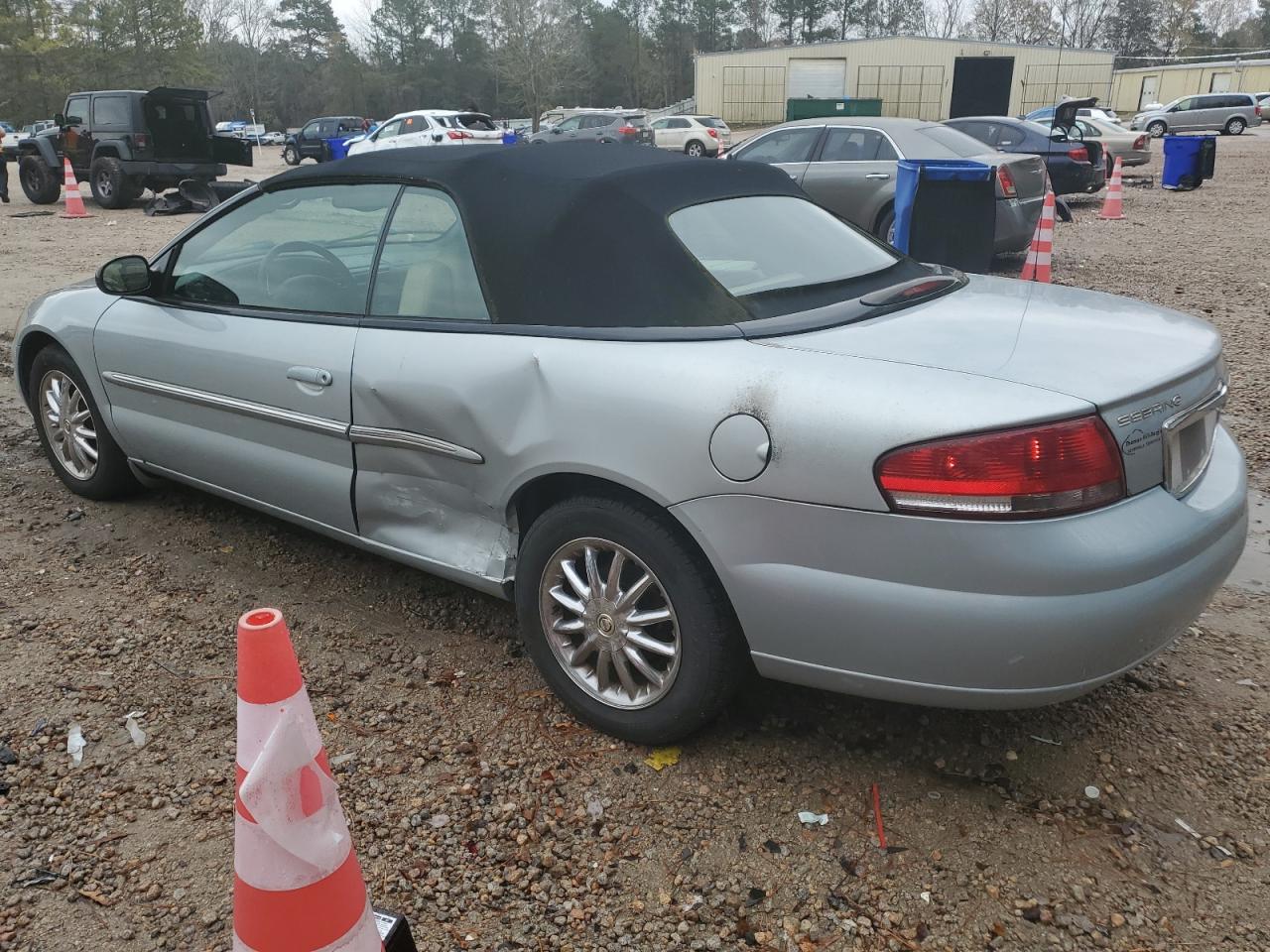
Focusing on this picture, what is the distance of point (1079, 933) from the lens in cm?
219

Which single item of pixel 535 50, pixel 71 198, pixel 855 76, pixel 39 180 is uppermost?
pixel 535 50

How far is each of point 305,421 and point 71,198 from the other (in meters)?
16.8

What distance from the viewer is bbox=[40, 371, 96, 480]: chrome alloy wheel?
450cm

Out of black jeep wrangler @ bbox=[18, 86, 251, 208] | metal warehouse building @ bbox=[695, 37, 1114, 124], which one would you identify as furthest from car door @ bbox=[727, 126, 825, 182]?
metal warehouse building @ bbox=[695, 37, 1114, 124]

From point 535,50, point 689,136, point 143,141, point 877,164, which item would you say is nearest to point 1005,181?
point 877,164

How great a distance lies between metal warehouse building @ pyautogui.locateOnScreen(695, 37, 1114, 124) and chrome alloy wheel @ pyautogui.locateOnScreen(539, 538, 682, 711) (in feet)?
188

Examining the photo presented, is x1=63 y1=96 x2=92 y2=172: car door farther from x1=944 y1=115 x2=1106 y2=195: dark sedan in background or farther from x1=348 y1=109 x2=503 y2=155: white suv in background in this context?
x1=944 y1=115 x2=1106 y2=195: dark sedan in background

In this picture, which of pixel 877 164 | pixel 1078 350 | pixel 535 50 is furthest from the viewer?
pixel 535 50

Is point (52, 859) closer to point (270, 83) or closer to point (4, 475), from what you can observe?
point (4, 475)

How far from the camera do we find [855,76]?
56.9 m

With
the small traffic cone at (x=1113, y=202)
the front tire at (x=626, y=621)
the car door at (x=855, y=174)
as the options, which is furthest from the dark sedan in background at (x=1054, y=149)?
the front tire at (x=626, y=621)

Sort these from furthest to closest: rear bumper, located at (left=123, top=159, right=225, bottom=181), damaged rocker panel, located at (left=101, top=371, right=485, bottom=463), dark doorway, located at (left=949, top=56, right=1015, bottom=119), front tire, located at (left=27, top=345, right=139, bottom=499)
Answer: dark doorway, located at (left=949, top=56, right=1015, bottom=119), rear bumper, located at (left=123, top=159, right=225, bottom=181), front tire, located at (left=27, top=345, right=139, bottom=499), damaged rocker panel, located at (left=101, top=371, right=485, bottom=463)

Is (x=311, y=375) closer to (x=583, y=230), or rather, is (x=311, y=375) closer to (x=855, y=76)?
(x=583, y=230)

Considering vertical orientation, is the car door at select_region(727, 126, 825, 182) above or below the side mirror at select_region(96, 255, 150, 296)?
below
